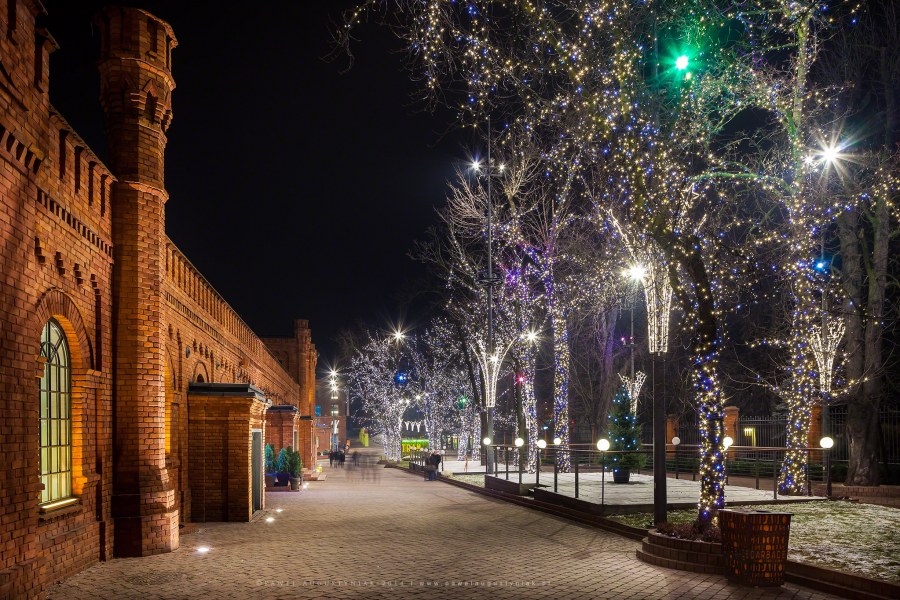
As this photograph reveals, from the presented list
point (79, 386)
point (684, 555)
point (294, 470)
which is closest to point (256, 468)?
point (294, 470)

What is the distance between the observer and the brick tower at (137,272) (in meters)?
11.8

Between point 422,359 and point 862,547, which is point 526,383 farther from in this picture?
point 422,359

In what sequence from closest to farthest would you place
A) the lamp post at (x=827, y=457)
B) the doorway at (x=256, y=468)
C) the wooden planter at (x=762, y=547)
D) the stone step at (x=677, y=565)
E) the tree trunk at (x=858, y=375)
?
the wooden planter at (x=762, y=547) → the stone step at (x=677, y=565) → the lamp post at (x=827, y=457) → the doorway at (x=256, y=468) → the tree trunk at (x=858, y=375)

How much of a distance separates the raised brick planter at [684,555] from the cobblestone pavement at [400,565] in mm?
212

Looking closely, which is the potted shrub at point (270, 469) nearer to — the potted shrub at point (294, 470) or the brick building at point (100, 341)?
the potted shrub at point (294, 470)

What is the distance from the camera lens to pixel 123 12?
12.0 m

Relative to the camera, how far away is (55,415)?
10086mm

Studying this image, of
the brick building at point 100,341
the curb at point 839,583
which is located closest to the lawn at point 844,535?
the curb at point 839,583

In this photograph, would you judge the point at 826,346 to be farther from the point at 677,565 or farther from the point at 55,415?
the point at 55,415

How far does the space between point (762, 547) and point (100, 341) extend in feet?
31.6

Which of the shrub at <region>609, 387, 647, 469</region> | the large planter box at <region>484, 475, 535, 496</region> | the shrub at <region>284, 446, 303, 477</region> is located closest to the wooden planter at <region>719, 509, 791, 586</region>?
the large planter box at <region>484, 475, 535, 496</region>

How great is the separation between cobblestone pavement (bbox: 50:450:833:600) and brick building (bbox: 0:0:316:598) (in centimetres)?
88

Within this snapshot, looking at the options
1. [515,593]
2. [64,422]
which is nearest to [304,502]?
[64,422]

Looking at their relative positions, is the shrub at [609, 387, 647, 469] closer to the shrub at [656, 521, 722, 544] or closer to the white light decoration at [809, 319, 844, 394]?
the white light decoration at [809, 319, 844, 394]
